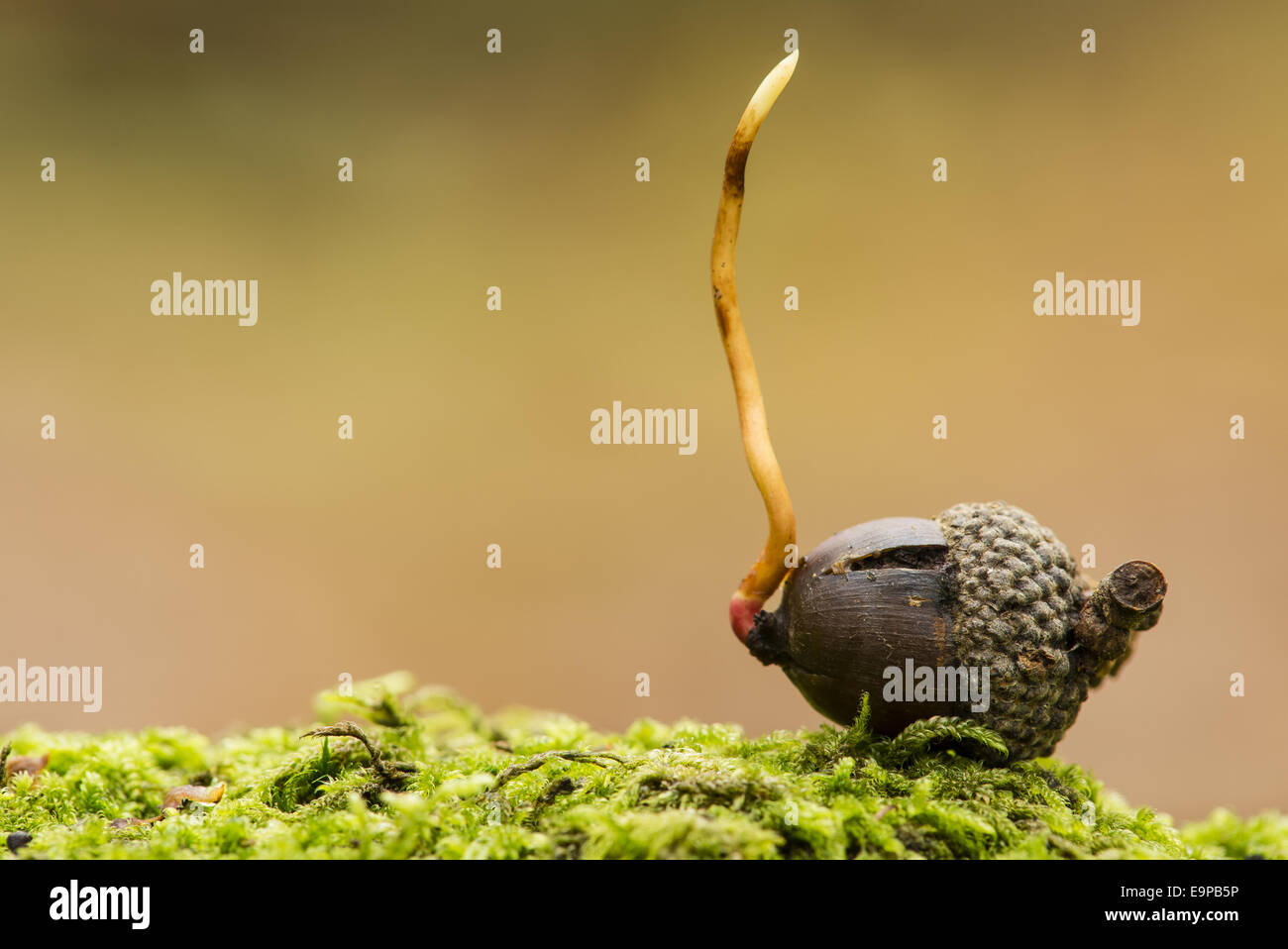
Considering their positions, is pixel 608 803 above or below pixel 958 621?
below

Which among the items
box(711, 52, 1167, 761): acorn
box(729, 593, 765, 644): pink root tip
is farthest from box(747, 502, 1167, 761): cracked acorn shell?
box(729, 593, 765, 644): pink root tip

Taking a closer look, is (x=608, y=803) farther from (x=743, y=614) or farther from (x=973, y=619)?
(x=973, y=619)

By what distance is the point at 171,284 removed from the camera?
4.31 metres

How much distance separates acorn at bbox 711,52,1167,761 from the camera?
4.82 feet

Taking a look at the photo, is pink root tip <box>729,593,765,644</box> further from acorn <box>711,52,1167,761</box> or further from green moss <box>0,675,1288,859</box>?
green moss <box>0,675,1288,859</box>

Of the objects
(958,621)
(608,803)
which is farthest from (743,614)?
(608,803)

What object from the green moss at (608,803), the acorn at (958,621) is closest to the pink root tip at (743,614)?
the acorn at (958,621)

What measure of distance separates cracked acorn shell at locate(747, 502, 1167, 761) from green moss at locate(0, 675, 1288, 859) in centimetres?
7

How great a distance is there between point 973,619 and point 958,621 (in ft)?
0.08

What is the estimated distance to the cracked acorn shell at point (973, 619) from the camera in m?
1.47

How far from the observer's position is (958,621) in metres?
1.49
